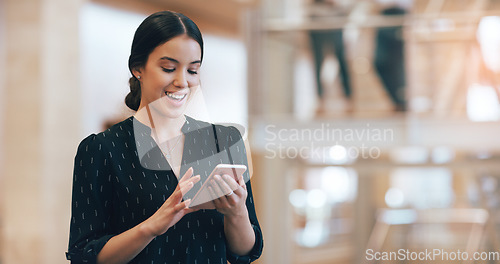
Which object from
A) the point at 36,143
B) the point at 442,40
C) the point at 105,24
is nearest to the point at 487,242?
the point at 442,40

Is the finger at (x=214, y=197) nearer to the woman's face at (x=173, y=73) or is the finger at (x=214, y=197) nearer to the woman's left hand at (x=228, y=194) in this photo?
the woman's left hand at (x=228, y=194)

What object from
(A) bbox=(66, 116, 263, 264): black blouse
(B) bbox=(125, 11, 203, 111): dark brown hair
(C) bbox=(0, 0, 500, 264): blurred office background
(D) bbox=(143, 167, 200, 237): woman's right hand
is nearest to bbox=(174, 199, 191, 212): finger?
(D) bbox=(143, 167, 200, 237): woman's right hand

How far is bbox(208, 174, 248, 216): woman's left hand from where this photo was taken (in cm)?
106

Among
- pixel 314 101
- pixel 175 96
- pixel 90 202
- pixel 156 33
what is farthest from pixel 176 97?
pixel 314 101

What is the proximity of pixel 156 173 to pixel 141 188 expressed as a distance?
0.04 meters

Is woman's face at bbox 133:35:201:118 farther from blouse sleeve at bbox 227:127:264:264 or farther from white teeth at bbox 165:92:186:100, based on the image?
blouse sleeve at bbox 227:127:264:264

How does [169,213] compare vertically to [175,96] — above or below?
below

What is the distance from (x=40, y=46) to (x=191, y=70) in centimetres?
562

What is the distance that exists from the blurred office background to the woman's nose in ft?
12.7

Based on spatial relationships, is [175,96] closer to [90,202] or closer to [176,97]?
[176,97]

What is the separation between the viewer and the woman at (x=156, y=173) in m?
1.13

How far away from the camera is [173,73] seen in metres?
1.12

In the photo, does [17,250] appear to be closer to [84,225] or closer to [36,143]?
[36,143]

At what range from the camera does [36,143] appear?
6.36 meters
